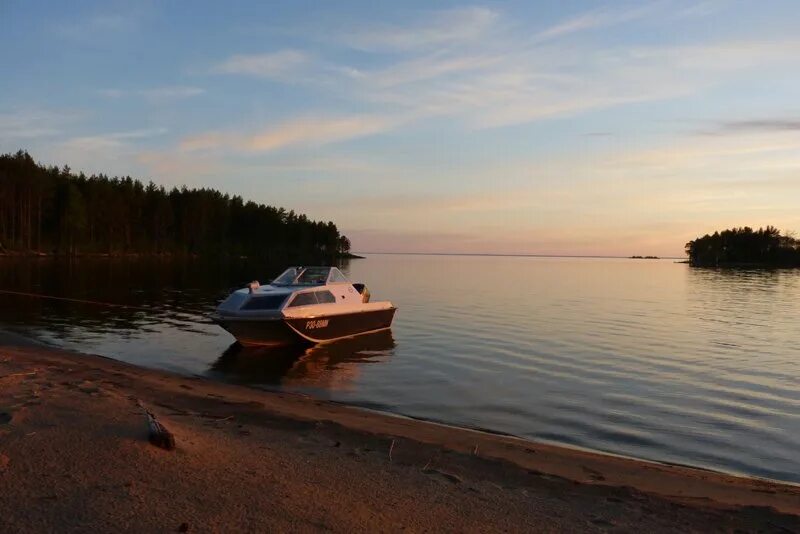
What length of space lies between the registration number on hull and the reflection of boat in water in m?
0.76

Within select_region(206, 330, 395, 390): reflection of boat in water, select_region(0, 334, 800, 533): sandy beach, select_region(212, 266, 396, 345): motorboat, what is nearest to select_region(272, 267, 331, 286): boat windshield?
select_region(212, 266, 396, 345): motorboat

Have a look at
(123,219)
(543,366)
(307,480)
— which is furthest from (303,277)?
(123,219)

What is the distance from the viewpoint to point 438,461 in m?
8.20

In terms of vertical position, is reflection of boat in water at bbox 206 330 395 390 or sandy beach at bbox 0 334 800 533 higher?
sandy beach at bbox 0 334 800 533

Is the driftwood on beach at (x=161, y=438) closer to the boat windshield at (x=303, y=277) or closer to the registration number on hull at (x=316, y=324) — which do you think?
the registration number on hull at (x=316, y=324)

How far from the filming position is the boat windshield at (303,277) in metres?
23.9

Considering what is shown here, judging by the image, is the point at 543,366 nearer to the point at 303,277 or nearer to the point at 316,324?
the point at 316,324

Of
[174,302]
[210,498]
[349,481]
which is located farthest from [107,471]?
[174,302]

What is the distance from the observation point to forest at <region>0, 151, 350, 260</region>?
95.3 metres

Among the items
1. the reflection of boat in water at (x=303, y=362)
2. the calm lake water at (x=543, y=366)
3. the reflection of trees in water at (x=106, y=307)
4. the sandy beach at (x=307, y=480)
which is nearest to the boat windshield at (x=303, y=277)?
the reflection of boat in water at (x=303, y=362)

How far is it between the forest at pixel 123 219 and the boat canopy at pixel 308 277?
86962mm

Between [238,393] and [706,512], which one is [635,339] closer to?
[238,393]

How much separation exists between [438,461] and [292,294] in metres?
14.4

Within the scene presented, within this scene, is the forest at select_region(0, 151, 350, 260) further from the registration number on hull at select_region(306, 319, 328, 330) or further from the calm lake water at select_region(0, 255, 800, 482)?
the registration number on hull at select_region(306, 319, 328, 330)
